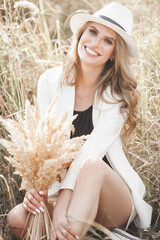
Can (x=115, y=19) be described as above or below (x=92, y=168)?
above

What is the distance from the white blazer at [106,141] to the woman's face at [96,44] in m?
0.25

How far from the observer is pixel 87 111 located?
96.3 inches

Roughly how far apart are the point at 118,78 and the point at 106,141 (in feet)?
2.01

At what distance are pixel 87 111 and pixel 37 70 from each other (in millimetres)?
918

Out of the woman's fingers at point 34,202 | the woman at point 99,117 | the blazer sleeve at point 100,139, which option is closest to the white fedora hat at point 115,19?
the woman at point 99,117

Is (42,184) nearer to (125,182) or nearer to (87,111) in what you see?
(125,182)

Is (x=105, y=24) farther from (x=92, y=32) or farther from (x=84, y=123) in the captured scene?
(x=84, y=123)

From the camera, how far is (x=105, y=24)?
226cm

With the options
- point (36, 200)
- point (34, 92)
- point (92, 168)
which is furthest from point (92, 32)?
point (36, 200)

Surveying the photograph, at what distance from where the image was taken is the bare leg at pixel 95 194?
5.89ft

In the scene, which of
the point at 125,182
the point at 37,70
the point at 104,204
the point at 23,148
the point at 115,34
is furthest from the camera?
the point at 37,70

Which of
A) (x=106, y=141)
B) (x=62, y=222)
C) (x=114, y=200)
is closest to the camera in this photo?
(x=62, y=222)

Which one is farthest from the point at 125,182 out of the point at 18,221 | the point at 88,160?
the point at 18,221

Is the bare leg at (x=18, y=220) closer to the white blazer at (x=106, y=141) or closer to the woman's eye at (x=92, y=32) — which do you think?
the white blazer at (x=106, y=141)
